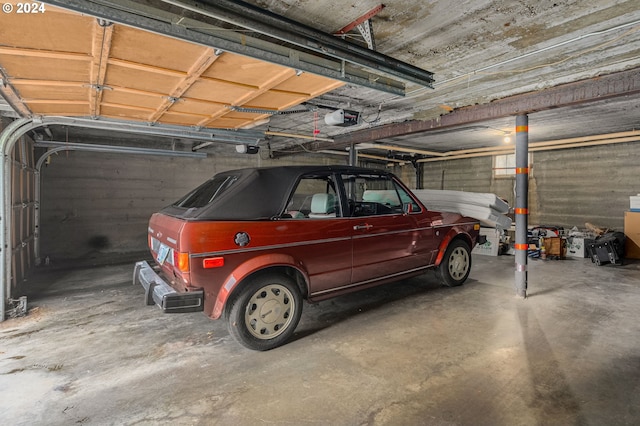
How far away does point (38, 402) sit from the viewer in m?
2.23

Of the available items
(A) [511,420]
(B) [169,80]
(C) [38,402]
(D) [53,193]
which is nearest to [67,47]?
(B) [169,80]

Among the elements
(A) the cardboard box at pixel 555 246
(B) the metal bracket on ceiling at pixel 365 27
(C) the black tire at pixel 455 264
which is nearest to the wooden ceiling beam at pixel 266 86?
(B) the metal bracket on ceiling at pixel 365 27

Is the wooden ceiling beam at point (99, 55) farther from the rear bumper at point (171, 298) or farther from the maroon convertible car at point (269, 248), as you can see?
the rear bumper at point (171, 298)

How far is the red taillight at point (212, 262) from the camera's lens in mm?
2614

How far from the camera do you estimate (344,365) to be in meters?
2.71

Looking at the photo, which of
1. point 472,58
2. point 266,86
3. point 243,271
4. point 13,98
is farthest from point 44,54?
point 472,58

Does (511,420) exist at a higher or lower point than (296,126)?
lower

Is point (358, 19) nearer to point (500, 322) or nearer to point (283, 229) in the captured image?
point (283, 229)

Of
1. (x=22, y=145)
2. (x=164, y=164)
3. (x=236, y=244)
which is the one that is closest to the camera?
(x=236, y=244)

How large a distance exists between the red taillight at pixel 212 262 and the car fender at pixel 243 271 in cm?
15

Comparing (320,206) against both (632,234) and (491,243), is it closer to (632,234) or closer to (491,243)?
(491,243)

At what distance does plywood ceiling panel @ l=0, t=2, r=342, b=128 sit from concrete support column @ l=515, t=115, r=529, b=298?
3068mm

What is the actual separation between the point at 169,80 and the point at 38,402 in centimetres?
270

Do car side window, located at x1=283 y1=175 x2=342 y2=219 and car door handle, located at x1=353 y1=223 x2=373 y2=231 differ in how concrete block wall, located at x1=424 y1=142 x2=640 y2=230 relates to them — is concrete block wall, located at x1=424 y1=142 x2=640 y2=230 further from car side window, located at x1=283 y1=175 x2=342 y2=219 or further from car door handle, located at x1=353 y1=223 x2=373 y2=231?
car side window, located at x1=283 y1=175 x2=342 y2=219
